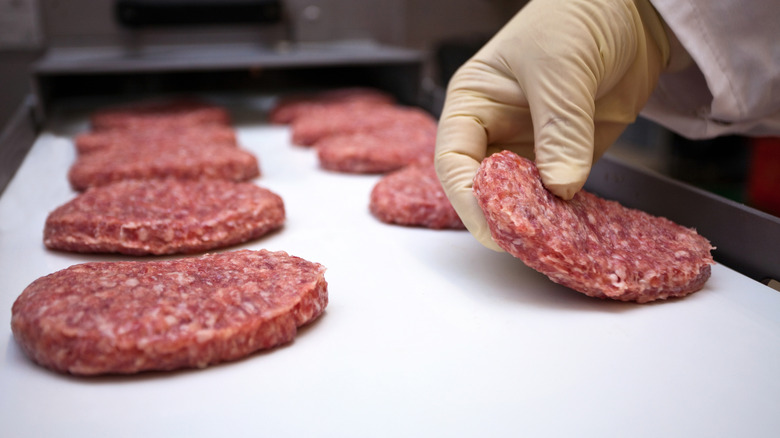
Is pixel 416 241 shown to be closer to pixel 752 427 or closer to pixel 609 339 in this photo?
Answer: pixel 609 339

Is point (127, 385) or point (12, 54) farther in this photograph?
point (12, 54)

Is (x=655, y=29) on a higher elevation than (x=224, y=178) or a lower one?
higher

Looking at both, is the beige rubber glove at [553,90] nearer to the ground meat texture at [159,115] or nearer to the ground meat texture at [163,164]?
the ground meat texture at [163,164]

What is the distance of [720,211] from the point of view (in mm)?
1521

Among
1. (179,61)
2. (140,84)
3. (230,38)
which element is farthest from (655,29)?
(140,84)

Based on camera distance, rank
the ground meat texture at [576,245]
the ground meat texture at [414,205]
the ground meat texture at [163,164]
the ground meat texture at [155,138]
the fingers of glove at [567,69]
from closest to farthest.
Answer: the ground meat texture at [576,245] < the fingers of glove at [567,69] < the ground meat texture at [414,205] < the ground meat texture at [163,164] < the ground meat texture at [155,138]

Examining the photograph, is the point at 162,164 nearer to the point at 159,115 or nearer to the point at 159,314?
Result: the point at 159,115

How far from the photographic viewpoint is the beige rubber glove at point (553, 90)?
138 cm

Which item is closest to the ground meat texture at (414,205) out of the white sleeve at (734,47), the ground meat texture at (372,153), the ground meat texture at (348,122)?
the ground meat texture at (372,153)

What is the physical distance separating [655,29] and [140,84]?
3091mm

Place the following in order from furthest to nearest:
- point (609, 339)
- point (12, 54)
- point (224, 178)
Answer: point (12, 54) → point (224, 178) → point (609, 339)

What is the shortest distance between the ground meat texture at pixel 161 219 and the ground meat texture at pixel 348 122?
1.00 m

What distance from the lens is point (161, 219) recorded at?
1591mm

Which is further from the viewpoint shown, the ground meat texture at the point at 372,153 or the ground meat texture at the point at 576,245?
the ground meat texture at the point at 372,153
